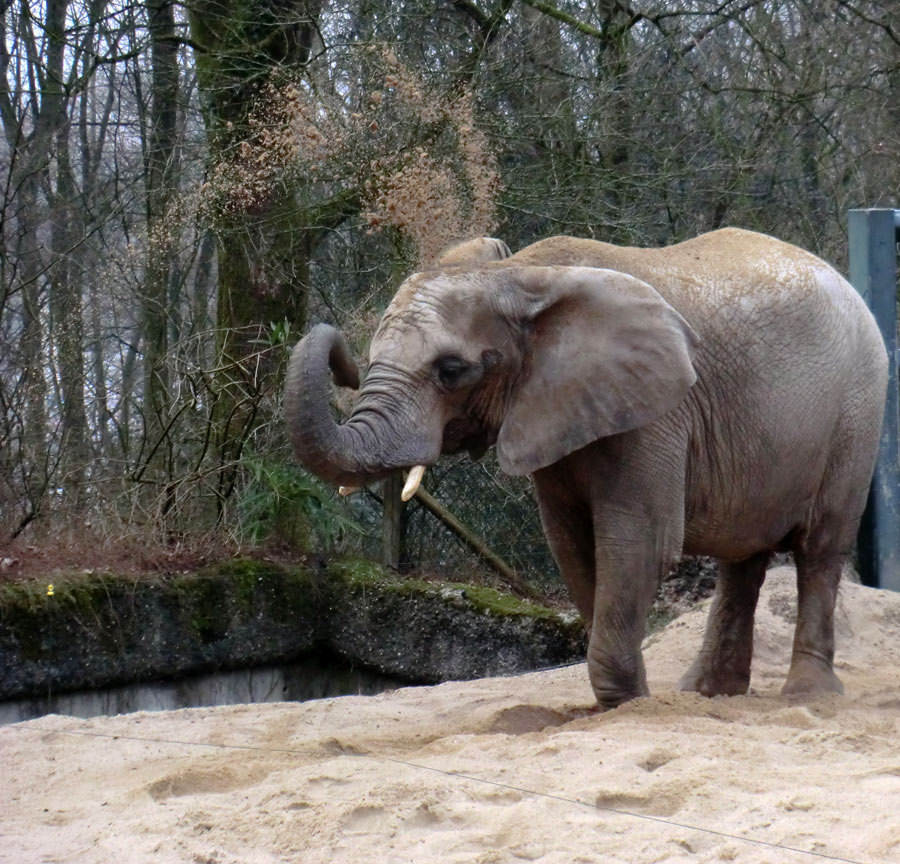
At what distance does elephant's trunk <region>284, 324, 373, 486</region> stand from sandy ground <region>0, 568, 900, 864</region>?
1036 millimetres

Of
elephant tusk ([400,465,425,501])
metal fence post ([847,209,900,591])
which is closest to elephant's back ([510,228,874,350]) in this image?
elephant tusk ([400,465,425,501])

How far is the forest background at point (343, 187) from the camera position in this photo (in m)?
9.18

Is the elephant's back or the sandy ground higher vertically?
the elephant's back

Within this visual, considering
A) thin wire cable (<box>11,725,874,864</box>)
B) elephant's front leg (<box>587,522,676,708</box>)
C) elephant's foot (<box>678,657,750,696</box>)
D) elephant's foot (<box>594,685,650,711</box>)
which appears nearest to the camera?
thin wire cable (<box>11,725,874,864</box>)

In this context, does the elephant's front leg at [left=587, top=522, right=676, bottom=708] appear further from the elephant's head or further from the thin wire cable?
the thin wire cable

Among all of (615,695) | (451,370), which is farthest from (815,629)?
(451,370)

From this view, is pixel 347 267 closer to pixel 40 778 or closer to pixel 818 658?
pixel 818 658

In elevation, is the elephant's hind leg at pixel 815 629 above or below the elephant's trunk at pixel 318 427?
below

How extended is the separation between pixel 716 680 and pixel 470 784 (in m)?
2.71

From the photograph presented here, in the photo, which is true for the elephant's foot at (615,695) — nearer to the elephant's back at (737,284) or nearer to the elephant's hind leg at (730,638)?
the elephant's hind leg at (730,638)

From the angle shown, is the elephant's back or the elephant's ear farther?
the elephant's back

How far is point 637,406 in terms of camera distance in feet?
17.1

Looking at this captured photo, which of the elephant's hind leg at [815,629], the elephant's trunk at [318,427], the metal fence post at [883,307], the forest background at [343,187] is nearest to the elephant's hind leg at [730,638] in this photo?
the elephant's hind leg at [815,629]

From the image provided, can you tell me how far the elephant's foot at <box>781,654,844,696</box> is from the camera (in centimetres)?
589
